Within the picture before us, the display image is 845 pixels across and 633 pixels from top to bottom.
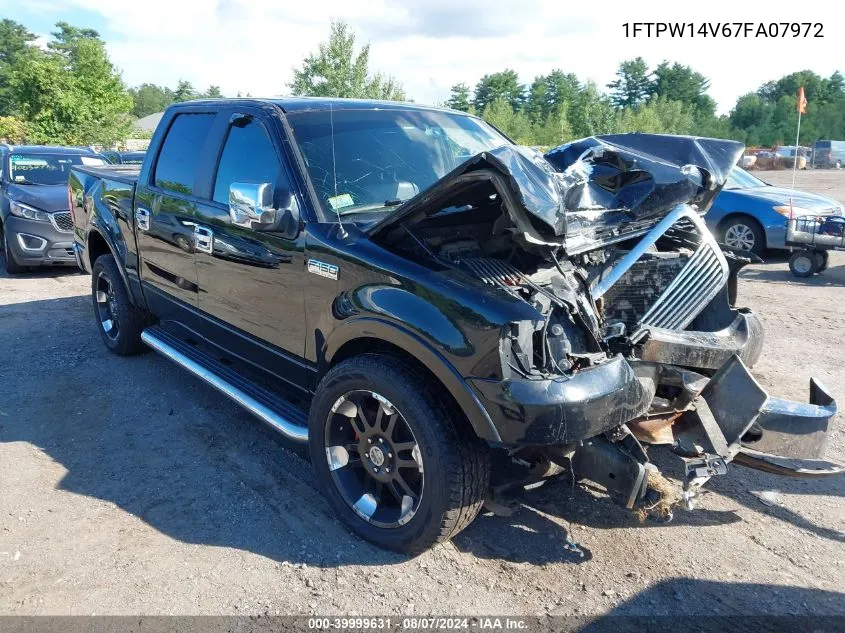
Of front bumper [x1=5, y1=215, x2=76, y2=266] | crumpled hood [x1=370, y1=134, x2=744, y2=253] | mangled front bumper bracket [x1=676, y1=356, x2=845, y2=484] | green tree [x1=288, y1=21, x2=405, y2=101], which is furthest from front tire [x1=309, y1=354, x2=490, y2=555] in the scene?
green tree [x1=288, y1=21, x2=405, y2=101]

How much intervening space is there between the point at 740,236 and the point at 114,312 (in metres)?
9.17

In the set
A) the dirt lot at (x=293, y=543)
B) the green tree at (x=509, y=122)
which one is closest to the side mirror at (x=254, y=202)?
the dirt lot at (x=293, y=543)

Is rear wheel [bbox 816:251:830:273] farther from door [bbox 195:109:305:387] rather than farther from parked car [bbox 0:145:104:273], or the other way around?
parked car [bbox 0:145:104:273]

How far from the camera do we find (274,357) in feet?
12.5

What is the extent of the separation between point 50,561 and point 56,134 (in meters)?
28.2

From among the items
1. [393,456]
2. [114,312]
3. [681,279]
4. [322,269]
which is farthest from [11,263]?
[681,279]

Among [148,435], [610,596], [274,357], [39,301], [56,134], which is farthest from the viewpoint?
[56,134]

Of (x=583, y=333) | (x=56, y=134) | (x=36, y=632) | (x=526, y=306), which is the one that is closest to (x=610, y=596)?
(x=583, y=333)

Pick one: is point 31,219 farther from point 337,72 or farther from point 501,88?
point 501,88

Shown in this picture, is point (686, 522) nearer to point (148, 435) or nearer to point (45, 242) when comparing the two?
point (148, 435)

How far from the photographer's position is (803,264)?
369 inches

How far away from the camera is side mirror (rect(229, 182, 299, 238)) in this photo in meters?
3.21

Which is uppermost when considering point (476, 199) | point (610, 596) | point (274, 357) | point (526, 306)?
point (476, 199)

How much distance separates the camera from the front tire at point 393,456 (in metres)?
2.86
